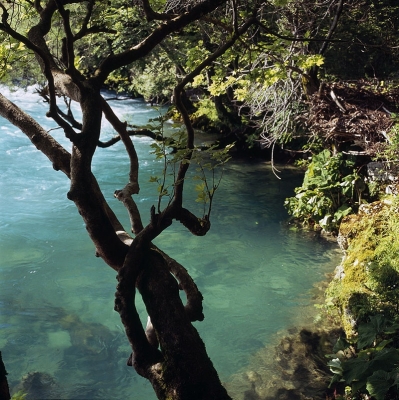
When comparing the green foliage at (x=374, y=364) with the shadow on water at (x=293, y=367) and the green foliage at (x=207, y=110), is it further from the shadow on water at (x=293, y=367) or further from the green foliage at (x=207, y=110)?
the green foliage at (x=207, y=110)

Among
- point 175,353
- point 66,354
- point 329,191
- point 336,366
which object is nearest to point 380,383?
point 336,366

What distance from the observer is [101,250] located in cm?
321

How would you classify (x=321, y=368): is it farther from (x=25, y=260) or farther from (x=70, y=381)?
(x=25, y=260)

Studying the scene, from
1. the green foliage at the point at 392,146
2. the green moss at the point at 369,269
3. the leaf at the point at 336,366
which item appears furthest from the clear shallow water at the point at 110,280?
the green foliage at the point at 392,146

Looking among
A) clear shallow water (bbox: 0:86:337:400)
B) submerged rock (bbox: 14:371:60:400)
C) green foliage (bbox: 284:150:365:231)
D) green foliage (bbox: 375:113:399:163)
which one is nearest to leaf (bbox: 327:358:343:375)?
clear shallow water (bbox: 0:86:337:400)

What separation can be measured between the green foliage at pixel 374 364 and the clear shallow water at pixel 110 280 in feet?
5.17

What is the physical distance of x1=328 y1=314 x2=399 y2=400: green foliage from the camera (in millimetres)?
3428

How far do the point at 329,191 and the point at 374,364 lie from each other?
4.75 m

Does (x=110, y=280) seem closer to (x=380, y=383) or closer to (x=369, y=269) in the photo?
(x=369, y=269)

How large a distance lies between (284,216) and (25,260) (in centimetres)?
468

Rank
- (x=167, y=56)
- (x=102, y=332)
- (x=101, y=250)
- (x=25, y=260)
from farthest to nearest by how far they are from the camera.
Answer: (x=167, y=56) < (x=25, y=260) < (x=102, y=332) < (x=101, y=250)

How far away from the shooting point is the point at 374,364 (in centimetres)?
371

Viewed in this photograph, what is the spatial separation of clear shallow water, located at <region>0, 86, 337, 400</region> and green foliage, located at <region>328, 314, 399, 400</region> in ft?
5.17

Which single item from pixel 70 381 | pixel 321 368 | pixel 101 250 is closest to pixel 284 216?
pixel 321 368
